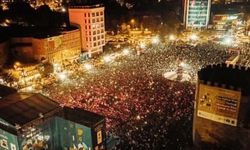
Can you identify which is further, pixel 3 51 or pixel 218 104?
pixel 3 51

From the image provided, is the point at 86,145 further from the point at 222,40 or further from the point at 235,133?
the point at 222,40

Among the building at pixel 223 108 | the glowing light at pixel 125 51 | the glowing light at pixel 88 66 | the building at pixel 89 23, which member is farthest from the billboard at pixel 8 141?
the building at pixel 89 23

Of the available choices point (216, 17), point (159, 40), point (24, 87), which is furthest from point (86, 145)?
point (216, 17)

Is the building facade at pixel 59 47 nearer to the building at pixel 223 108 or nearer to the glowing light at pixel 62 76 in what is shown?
the glowing light at pixel 62 76

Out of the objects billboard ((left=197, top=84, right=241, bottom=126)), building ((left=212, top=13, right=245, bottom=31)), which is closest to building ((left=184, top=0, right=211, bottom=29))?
building ((left=212, top=13, right=245, bottom=31))

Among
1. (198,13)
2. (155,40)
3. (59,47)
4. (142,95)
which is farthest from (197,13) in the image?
(142,95)

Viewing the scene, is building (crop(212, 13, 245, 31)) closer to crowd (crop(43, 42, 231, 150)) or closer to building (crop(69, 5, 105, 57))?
crowd (crop(43, 42, 231, 150))

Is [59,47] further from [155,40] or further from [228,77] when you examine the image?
[228,77]
